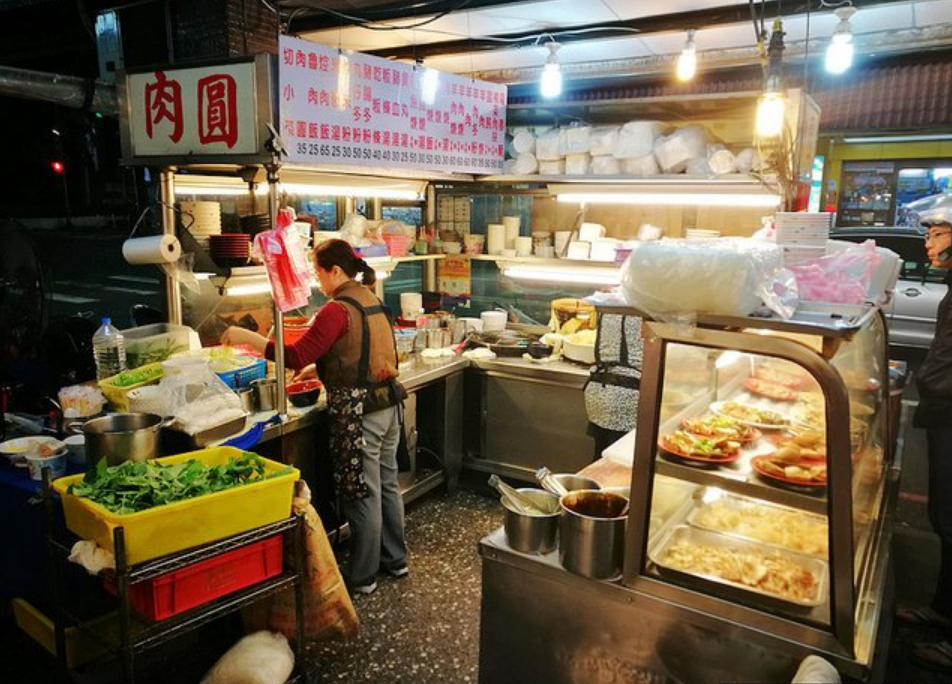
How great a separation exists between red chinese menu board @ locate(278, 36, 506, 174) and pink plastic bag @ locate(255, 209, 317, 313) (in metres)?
0.43

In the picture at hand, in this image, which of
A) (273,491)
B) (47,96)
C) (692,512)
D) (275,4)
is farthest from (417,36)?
(692,512)

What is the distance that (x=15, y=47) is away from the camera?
9.34 metres

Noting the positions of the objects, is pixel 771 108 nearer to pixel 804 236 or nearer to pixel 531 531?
pixel 804 236

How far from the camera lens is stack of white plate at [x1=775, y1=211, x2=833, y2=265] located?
2.49 metres

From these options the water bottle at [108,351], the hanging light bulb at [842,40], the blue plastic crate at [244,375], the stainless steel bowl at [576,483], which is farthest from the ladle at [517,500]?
the hanging light bulb at [842,40]

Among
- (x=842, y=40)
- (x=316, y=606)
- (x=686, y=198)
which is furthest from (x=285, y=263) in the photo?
(x=842, y=40)

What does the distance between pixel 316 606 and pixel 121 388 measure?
5.46 feet

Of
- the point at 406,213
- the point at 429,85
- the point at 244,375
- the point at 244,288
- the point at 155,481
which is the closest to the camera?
the point at 155,481

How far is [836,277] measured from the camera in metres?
2.31

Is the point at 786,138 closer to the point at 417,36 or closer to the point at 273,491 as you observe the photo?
the point at 273,491

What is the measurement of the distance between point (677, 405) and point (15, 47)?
10.6 meters

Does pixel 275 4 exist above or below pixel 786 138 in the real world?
above

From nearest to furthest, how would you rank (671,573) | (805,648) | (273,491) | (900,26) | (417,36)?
(805,648)
(671,573)
(273,491)
(900,26)
(417,36)

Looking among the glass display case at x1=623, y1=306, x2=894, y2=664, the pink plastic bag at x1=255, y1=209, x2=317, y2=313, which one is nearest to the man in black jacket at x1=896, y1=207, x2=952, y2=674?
the glass display case at x1=623, y1=306, x2=894, y2=664
